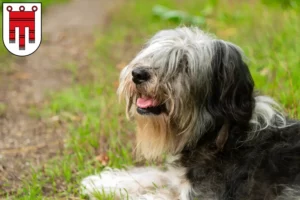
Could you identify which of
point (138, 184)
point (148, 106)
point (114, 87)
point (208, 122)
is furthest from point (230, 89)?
point (114, 87)

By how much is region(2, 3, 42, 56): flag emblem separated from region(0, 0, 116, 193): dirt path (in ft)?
2.77

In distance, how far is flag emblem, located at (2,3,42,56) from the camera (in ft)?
18.7

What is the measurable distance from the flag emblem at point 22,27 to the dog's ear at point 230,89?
103 inches

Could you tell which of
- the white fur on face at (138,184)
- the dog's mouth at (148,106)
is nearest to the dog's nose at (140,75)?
the dog's mouth at (148,106)

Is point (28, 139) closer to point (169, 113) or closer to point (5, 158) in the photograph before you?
point (5, 158)

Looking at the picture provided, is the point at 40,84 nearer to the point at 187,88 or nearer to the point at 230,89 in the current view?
the point at 187,88

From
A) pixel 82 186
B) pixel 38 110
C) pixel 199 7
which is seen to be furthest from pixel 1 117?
pixel 199 7

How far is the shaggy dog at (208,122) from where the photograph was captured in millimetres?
3650

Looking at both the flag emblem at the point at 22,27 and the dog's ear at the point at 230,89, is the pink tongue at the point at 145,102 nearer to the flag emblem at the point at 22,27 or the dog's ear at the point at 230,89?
the dog's ear at the point at 230,89

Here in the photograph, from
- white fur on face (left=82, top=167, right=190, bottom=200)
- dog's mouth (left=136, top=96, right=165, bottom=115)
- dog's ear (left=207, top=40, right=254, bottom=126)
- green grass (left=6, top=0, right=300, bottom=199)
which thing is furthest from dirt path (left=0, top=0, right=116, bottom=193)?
dog's ear (left=207, top=40, right=254, bottom=126)

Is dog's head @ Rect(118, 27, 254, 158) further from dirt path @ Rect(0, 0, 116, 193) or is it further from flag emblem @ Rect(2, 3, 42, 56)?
flag emblem @ Rect(2, 3, 42, 56)

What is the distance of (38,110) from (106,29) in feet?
14.3

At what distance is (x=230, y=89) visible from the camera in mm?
3715

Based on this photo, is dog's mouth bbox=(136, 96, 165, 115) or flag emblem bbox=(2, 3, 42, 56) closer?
dog's mouth bbox=(136, 96, 165, 115)
